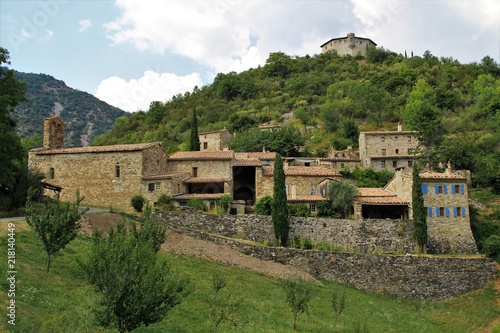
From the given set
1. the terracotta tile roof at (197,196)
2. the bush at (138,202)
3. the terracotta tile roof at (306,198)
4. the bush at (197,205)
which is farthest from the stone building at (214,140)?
the bush at (138,202)

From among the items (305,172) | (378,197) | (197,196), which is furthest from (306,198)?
(197,196)

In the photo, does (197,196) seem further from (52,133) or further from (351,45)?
(351,45)

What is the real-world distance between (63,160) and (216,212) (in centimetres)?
1609

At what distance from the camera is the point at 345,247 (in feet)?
114

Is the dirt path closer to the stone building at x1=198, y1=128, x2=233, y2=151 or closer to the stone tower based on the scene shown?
the stone tower

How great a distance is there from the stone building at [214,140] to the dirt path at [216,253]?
32483 millimetres

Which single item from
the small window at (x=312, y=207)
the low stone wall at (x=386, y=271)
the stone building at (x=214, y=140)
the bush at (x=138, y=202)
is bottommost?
the low stone wall at (x=386, y=271)

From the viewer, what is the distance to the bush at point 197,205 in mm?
37062

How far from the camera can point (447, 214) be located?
118ft


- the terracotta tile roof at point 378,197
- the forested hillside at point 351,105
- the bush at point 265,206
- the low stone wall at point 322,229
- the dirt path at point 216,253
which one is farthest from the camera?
the forested hillside at point 351,105

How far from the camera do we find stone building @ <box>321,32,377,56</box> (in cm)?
13112

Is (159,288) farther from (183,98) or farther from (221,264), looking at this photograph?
(183,98)

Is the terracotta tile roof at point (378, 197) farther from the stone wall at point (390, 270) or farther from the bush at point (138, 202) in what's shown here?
the bush at point (138, 202)

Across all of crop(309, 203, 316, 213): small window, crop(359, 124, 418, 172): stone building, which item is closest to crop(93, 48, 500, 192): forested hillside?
crop(359, 124, 418, 172): stone building
